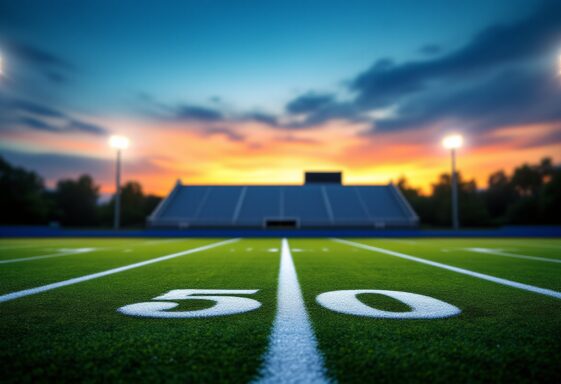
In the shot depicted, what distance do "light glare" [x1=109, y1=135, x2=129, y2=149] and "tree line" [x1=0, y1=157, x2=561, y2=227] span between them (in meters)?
25.6

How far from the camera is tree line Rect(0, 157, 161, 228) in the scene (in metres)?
47.5

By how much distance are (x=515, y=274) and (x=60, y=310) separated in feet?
18.8

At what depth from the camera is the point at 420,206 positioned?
172 feet

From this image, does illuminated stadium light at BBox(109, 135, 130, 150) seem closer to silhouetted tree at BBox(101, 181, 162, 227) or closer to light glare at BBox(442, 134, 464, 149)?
silhouetted tree at BBox(101, 181, 162, 227)

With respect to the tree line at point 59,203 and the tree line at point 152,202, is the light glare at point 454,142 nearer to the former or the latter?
the tree line at point 152,202

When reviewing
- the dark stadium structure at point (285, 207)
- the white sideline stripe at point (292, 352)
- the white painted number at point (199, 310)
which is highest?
the dark stadium structure at point (285, 207)

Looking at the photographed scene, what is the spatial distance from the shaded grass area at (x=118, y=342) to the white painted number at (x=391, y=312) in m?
0.57

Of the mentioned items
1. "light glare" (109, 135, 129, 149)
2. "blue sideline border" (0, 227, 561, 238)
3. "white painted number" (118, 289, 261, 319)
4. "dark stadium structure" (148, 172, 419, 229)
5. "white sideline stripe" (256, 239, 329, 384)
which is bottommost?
"blue sideline border" (0, 227, 561, 238)

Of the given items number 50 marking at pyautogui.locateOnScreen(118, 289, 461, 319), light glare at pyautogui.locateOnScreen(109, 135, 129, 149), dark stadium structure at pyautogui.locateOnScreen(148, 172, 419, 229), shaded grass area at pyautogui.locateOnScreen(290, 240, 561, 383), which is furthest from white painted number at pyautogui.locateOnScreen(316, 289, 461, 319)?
light glare at pyautogui.locateOnScreen(109, 135, 129, 149)

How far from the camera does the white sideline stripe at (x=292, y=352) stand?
147cm

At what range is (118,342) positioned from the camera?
74.4 inches

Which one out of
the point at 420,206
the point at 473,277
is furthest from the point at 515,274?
the point at 420,206

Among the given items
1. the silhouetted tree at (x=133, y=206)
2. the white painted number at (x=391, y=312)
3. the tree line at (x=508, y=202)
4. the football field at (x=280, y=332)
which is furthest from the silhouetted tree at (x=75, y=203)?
the white painted number at (x=391, y=312)

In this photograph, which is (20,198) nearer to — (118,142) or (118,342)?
(118,142)
